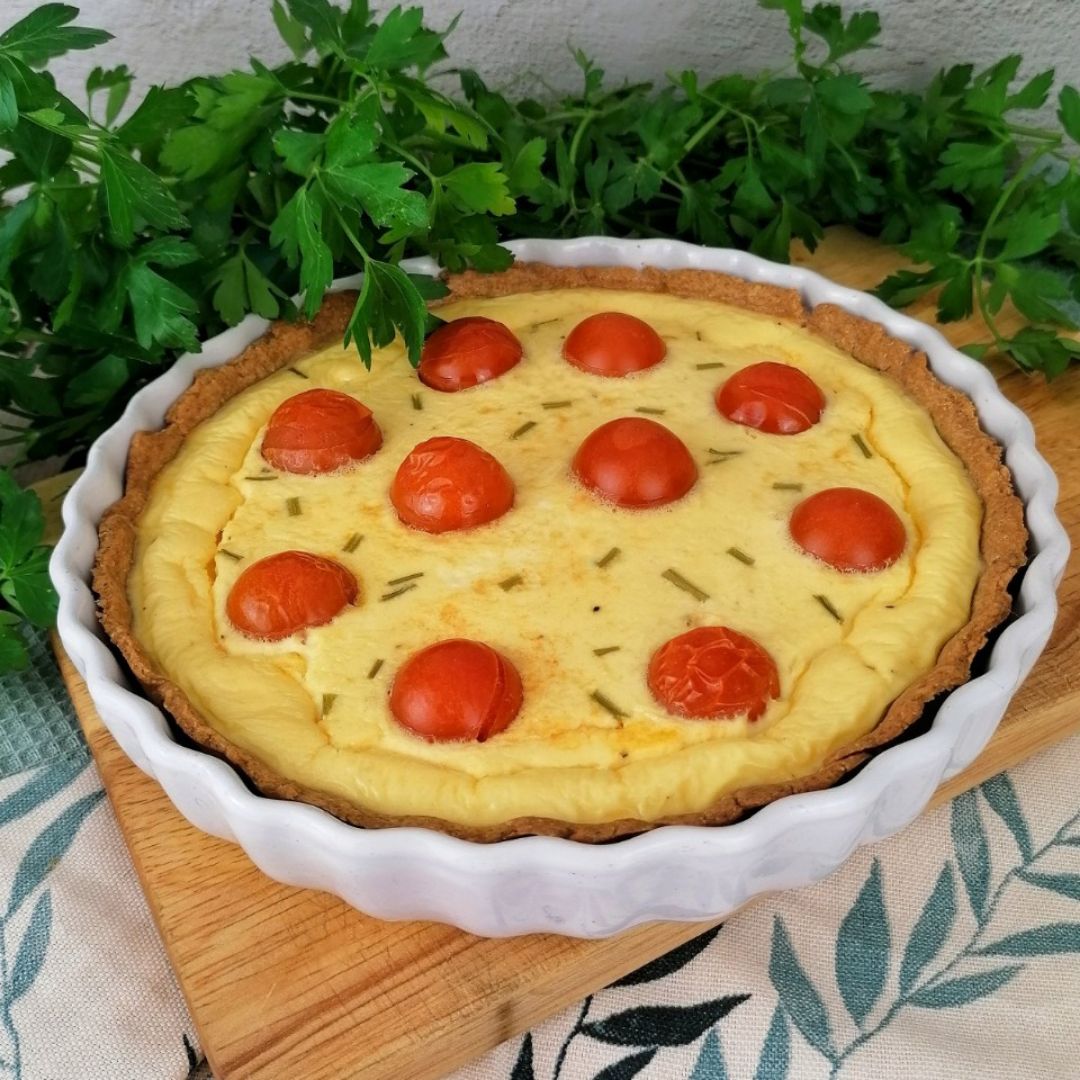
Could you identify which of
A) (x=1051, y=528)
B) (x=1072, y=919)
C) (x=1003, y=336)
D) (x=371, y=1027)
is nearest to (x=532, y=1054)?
(x=371, y=1027)

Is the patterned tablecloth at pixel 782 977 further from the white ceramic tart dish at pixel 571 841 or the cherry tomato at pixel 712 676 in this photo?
the cherry tomato at pixel 712 676

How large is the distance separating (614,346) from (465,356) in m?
0.31

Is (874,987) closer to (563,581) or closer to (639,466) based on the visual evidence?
(563,581)

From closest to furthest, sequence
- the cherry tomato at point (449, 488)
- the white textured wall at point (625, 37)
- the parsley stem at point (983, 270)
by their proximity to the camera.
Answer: the cherry tomato at point (449, 488)
the parsley stem at point (983, 270)
the white textured wall at point (625, 37)

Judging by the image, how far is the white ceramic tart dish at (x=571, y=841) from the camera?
1.66m

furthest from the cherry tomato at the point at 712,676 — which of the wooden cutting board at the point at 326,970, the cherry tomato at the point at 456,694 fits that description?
the wooden cutting board at the point at 326,970

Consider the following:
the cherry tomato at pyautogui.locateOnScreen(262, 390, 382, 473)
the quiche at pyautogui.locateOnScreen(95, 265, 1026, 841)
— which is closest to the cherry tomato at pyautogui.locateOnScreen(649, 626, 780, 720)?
the quiche at pyautogui.locateOnScreen(95, 265, 1026, 841)

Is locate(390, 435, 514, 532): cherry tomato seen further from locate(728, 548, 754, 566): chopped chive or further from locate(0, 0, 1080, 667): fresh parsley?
locate(728, 548, 754, 566): chopped chive

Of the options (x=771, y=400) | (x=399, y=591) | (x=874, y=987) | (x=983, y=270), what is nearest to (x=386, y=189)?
(x=399, y=591)

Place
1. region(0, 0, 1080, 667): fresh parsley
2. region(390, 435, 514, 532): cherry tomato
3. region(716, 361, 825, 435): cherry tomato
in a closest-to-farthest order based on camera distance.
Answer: region(390, 435, 514, 532): cherry tomato, region(0, 0, 1080, 667): fresh parsley, region(716, 361, 825, 435): cherry tomato

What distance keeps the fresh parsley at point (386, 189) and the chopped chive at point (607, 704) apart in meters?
0.85

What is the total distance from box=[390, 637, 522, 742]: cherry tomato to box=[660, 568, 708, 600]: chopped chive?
361 mm

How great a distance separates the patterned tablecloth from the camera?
6.12 ft

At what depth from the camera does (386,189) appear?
2242 mm
